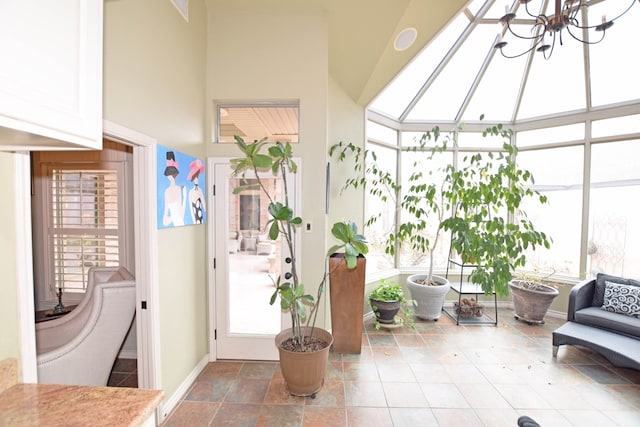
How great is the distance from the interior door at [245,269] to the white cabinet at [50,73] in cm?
206

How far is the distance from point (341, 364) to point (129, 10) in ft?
11.3

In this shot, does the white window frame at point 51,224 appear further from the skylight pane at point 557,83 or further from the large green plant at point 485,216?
the skylight pane at point 557,83

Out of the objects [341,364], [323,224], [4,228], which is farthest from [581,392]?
[4,228]

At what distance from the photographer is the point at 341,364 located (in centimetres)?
297

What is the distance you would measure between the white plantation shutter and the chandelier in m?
4.27

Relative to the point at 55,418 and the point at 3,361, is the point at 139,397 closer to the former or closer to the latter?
the point at 55,418

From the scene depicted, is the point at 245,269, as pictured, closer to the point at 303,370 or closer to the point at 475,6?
the point at 303,370

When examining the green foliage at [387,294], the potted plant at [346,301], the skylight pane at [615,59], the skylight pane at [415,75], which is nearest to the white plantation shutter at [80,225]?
the potted plant at [346,301]

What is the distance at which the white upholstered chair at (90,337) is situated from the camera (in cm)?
191

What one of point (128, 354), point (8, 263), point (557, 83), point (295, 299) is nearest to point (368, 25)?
point (295, 299)

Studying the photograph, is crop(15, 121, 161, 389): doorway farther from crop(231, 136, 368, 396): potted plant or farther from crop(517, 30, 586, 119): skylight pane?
crop(517, 30, 586, 119): skylight pane

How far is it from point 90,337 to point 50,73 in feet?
6.99

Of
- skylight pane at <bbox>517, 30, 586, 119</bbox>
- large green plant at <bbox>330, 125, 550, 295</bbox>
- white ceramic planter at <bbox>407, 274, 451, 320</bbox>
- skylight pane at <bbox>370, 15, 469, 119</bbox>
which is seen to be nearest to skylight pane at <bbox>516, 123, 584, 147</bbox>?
skylight pane at <bbox>517, 30, 586, 119</bbox>

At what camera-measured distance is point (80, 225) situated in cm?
310
